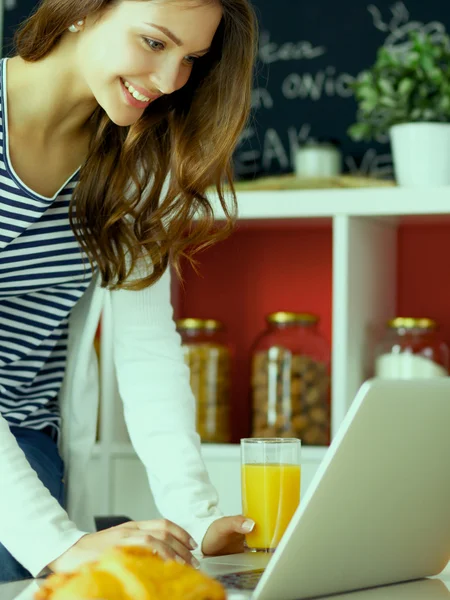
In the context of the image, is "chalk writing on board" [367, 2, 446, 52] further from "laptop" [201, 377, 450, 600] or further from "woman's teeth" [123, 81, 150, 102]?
"laptop" [201, 377, 450, 600]

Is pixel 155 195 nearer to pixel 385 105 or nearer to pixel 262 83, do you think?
pixel 385 105

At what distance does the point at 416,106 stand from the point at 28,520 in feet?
4.65

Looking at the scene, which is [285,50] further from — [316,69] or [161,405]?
[161,405]

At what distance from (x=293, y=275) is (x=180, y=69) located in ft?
4.18

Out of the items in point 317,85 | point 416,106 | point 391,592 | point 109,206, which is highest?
point 317,85

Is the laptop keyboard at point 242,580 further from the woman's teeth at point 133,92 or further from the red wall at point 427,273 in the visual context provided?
the red wall at point 427,273

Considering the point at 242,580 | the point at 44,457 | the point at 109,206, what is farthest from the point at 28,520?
the point at 109,206

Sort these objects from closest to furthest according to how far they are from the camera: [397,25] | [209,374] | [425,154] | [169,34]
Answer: [169,34] → [425,154] → [209,374] → [397,25]

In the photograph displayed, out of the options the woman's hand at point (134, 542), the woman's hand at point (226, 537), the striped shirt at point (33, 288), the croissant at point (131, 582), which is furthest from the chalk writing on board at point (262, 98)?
the croissant at point (131, 582)

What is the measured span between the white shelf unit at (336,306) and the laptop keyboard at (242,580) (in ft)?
3.61

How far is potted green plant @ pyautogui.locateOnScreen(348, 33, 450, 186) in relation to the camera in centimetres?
214

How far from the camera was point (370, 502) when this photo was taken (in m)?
0.90

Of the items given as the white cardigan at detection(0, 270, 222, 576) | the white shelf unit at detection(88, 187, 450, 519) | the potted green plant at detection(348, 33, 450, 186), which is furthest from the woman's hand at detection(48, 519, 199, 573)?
the potted green plant at detection(348, 33, 450, 186)

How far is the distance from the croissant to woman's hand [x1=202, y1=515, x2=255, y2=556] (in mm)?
384
